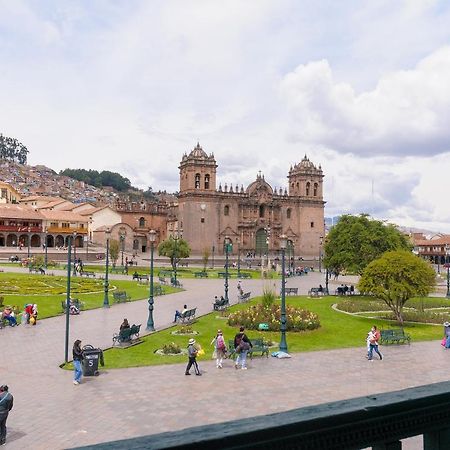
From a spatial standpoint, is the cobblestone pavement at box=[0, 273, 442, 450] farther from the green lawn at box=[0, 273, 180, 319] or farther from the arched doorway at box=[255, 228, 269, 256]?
the arched doorway at box=[255, 228, 269, 256]

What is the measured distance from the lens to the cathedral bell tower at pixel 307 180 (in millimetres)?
97188

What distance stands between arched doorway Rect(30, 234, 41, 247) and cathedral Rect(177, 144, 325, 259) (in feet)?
71.6

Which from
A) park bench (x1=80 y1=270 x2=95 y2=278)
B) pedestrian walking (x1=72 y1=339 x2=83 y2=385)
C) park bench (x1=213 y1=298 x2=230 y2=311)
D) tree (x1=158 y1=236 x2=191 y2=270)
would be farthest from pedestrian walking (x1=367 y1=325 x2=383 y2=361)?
tree (x1=158 y1=236 x2=191 y2=270)

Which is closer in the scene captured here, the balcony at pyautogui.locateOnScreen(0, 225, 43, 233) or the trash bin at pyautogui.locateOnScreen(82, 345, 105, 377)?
the trash bin at pyautogui.locateOnScreen(82, 345, 105, 377)

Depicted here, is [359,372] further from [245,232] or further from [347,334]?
[245,232]

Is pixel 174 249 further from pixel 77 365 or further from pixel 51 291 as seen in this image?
pixel 77 365

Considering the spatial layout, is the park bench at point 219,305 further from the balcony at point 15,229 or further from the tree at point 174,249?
the balcony at point 15,229

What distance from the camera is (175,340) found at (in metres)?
21.9

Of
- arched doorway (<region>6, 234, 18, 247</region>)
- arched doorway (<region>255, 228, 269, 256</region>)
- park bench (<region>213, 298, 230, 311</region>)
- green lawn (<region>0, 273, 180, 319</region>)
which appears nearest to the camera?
park bench (<region>213, 298, 230, 311</region>)

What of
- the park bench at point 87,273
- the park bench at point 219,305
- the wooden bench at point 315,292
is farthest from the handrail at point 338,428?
the park bench at point 87,273

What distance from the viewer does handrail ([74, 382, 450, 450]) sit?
6.78ft

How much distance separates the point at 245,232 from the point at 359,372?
7416cm

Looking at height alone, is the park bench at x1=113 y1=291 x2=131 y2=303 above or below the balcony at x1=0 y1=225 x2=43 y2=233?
below

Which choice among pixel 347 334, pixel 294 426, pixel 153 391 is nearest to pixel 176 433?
pixel 294 426
